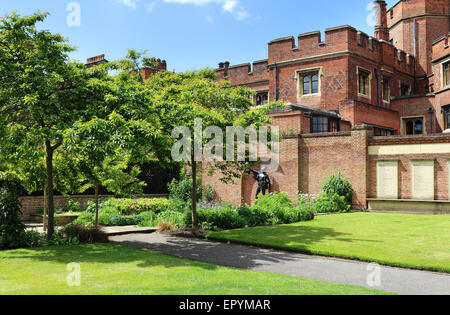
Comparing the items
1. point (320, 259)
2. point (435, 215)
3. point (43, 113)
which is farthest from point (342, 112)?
point (43, 113)

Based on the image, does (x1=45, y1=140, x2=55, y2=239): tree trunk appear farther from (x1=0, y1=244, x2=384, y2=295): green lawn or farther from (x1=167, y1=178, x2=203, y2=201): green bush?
(x1=167, y1=178, x2=203, y2=201): green bush

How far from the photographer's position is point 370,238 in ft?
Answer: 43.0

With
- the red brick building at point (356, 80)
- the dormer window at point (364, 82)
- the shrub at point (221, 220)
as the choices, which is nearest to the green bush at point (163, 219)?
the shrub at point (221, 220)

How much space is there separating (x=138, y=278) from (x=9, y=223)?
6.23m

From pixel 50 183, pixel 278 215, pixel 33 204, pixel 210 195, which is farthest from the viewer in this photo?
pixel 210 195

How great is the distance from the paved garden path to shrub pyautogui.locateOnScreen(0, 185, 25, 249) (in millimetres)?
3021

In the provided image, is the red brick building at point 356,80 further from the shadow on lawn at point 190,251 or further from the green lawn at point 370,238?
the shadow on lawn at point 190,251

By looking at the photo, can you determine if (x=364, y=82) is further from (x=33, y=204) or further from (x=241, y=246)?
(x=33, y=204)

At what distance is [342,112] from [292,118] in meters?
5.93

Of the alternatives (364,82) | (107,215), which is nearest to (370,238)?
(107,215)

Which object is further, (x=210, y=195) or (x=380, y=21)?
(x=380, y=21)

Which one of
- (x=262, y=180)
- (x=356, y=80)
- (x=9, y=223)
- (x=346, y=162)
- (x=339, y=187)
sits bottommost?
(x=9, y=223)
